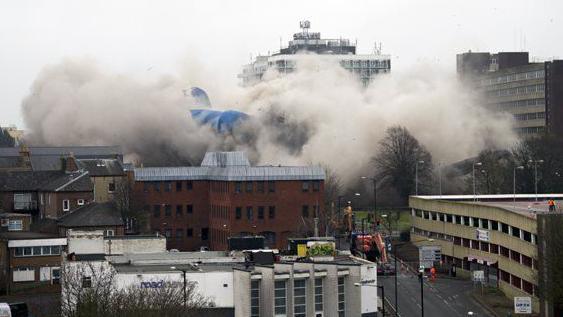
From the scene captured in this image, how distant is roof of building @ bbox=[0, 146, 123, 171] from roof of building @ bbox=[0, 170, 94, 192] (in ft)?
39.4

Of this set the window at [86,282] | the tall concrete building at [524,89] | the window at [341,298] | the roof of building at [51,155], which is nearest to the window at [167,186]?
the roof of building at [51,155]

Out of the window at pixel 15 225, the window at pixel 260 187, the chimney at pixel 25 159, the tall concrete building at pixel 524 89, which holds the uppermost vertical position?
the tall concrete building at pixel 524 89

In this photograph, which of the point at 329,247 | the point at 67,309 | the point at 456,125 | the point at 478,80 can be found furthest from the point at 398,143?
the point at 67,309

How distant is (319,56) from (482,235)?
96.6 metres

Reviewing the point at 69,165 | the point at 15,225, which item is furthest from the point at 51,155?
the point at 15,225

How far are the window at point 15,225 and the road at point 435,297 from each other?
2118 cm

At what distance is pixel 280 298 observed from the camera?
51.1 metres

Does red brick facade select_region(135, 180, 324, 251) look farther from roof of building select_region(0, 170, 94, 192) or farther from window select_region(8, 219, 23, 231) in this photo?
window select_region(8, 219, 23, 231)

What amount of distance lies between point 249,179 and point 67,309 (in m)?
42.4

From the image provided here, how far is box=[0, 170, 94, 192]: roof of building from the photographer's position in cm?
8912

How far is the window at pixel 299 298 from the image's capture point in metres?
51.2

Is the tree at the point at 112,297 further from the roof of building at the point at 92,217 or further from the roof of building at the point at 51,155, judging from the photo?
the roof of building at the point at 51,155

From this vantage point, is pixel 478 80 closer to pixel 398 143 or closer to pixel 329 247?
pixel 398 143

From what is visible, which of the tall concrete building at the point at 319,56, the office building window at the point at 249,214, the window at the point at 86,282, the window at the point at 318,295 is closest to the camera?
the window at the point at 86,282
